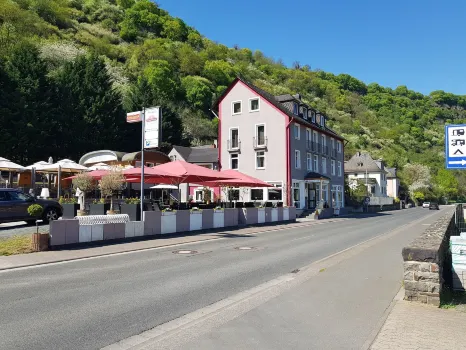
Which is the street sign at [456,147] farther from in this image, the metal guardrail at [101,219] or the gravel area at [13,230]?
the gravel area at [13,230]

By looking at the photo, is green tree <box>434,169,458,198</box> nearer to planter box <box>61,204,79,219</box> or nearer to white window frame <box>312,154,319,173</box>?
white window frame <box>312,154,319,173</box>

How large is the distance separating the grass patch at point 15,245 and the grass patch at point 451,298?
11322 mm

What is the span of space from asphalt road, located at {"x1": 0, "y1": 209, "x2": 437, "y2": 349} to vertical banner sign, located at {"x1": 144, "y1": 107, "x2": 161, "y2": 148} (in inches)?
244

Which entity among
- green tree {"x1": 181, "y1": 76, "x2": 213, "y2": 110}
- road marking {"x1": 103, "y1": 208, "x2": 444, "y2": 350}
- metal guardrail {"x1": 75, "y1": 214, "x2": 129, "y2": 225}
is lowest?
road marking {"x1": 103, "y1": 208, "x2": 444, "y2": 350}

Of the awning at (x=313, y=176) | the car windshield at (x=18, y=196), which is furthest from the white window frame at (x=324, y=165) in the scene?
the car windshield at (x=18, y=196)

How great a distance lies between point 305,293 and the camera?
754 centimetres

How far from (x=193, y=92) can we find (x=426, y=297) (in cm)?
8491

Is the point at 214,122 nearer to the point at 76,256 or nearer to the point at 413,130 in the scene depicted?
the point at 76,256

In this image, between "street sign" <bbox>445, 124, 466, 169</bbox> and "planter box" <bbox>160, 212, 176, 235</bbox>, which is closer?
"street sign" <bbox>445, 124, 466, 169</bbox>

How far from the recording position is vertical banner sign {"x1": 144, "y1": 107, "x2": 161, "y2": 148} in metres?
18.4

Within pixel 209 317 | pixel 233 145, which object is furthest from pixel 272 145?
pixel 209 317

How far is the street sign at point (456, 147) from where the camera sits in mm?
7402

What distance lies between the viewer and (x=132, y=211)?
17.5 metres

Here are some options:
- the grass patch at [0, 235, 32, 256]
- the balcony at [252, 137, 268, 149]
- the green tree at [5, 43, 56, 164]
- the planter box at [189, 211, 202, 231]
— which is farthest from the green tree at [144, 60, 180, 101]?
the grass patch at [0, 235, 32, 256]
